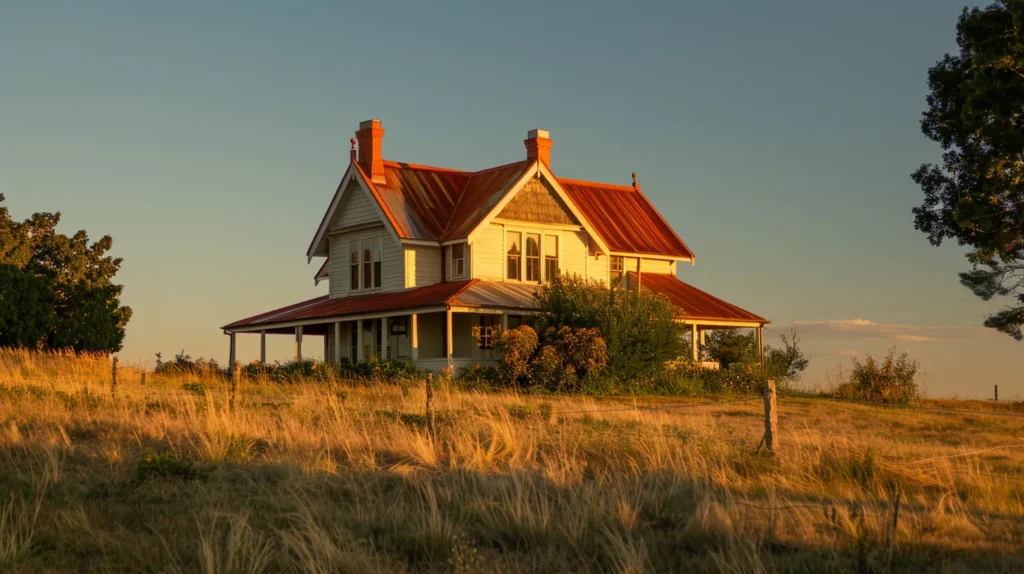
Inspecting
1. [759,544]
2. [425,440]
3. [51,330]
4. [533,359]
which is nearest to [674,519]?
[759,544]

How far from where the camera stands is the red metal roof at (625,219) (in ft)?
143

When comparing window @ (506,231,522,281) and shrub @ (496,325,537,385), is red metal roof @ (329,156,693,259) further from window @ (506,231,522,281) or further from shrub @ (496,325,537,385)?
shrub @ (496,325,537,385)

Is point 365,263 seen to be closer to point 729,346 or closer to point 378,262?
point 378,262

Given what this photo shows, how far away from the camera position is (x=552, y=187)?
38.2 m

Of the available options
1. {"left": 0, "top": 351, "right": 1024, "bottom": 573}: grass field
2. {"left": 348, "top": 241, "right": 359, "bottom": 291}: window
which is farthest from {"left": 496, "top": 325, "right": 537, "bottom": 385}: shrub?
{"left": 0, "top": 351, "right": 1024, "bottom": 573}: grass field

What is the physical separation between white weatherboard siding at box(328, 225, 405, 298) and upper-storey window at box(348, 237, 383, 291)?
6.7 inches

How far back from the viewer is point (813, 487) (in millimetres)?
13688

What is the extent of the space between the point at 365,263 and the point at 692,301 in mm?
12283

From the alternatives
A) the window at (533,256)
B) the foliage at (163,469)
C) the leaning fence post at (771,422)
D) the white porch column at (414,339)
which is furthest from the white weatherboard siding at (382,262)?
the foliage at (163,469)

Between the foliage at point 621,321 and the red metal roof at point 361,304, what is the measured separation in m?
3.06

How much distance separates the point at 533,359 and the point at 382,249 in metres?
8.79

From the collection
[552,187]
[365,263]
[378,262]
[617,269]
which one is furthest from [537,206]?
[365,263]

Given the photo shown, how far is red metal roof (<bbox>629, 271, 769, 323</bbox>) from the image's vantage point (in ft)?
133

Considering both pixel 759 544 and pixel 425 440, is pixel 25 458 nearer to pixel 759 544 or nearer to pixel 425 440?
pixel 425 440
